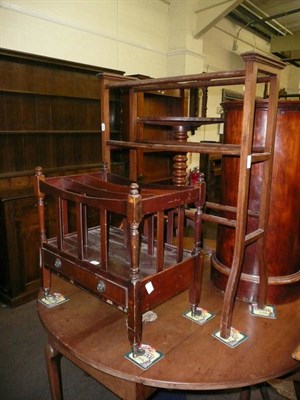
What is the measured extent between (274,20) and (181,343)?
686cm

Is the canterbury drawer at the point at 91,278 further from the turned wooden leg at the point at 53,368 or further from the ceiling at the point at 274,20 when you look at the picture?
the ceiling at the point at 274,20

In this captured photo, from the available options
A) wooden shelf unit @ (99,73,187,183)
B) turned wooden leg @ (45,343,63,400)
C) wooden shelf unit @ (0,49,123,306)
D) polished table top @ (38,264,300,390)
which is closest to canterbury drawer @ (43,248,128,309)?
polished table top @ (38,264,300,390)

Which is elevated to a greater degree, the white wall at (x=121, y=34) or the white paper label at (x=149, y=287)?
A: the white wall at (x=121, y=34)

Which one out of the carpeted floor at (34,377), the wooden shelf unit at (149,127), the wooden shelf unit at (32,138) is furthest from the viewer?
the wooden shelf unit at (149,127)

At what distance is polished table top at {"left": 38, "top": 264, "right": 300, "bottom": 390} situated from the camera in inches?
37.3

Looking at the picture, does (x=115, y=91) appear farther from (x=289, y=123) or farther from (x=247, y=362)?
(x=247, y=362)

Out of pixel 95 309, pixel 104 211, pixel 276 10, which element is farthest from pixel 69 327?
pixel 276 10

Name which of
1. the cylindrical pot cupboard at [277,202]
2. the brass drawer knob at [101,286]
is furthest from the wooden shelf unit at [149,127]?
the brass drawer knob at [101,286]

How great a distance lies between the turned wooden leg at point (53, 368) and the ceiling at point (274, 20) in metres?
5.76

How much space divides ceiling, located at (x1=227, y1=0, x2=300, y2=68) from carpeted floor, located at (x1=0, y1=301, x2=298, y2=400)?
18.2 feet

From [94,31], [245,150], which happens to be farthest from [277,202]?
[94,31]

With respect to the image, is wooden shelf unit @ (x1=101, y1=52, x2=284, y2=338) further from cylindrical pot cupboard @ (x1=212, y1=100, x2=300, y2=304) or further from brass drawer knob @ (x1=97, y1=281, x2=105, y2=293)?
brass drawer knob @ (x1=97, y1=281, x2=105, y2=293)

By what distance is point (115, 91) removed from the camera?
12.9 feet

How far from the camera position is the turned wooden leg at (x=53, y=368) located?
121 centimetres
